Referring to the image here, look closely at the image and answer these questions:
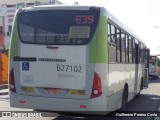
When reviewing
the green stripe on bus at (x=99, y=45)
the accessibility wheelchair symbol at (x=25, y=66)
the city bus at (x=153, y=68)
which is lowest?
the city bus at (x=153, y=68)

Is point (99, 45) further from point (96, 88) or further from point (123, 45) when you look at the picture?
point (123, 45)

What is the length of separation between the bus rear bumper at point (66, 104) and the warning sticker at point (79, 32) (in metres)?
1.43

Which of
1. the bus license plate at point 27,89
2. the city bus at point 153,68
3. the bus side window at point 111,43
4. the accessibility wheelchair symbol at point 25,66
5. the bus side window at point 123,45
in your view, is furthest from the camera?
the city bus at point 153,68

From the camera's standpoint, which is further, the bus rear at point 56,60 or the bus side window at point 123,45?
the bus side window at point 123,45

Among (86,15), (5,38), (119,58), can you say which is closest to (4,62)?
(119,58)

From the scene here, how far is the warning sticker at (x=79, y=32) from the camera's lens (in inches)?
329

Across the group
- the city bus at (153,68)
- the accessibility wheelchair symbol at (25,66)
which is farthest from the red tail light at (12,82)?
the city bus at (153,68)

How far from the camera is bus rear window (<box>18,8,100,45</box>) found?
838 centimetres

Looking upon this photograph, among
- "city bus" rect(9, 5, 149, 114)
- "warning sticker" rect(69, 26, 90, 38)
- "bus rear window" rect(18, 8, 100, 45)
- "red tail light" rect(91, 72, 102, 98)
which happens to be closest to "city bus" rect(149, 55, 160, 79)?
"city bus" rect(9, 5, 149, 114)

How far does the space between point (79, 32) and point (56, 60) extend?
0.83 m

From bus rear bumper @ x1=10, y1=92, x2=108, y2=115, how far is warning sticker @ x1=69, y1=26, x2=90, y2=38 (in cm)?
143

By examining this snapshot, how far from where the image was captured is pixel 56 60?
845 centimetres

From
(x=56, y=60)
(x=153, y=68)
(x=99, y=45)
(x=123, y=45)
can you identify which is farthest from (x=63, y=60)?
(x=153, y=68)

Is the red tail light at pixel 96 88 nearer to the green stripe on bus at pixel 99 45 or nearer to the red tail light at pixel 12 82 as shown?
the green stripe on bus at pixel 99 45
